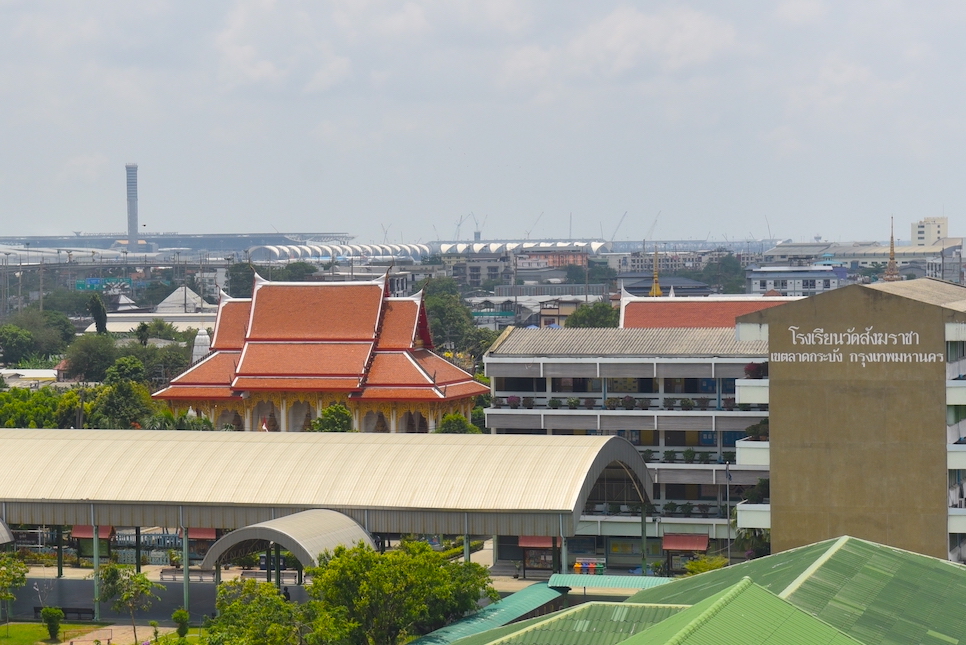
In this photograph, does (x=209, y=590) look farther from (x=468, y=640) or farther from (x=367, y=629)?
(x=468, y=640)

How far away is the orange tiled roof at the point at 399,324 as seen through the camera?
106188 mm

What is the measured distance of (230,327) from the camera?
110 metres

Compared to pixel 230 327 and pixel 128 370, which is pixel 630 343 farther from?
pixel 128 370

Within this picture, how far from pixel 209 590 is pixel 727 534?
22.6m

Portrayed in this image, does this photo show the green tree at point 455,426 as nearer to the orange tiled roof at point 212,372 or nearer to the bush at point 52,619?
the orange tiled roof at point 212,372

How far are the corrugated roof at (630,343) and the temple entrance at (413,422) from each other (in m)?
25.1

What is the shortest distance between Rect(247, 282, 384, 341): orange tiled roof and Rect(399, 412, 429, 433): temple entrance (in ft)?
20.0

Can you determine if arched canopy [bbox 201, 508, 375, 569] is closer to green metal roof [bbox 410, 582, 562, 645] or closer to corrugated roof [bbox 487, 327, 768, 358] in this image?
green metal roof [bbox 410, 582, 562, 645]

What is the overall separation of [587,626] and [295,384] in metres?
65.8

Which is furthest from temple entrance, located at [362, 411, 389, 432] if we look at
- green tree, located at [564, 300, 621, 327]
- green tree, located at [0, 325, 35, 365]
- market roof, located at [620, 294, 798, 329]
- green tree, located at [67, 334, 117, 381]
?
green tree, located at [0, 325, 35, 365]

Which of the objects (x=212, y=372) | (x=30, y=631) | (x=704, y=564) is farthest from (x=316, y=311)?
(x=30, y=631)

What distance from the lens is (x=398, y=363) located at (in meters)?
105

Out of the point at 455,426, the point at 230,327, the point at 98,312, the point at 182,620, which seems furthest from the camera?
the point at 98,312

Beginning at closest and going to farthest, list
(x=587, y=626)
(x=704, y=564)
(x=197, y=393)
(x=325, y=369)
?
(x=587, y=626) → (x=704, y=564) → (x=325, y=369) → (x=197, y=393)
